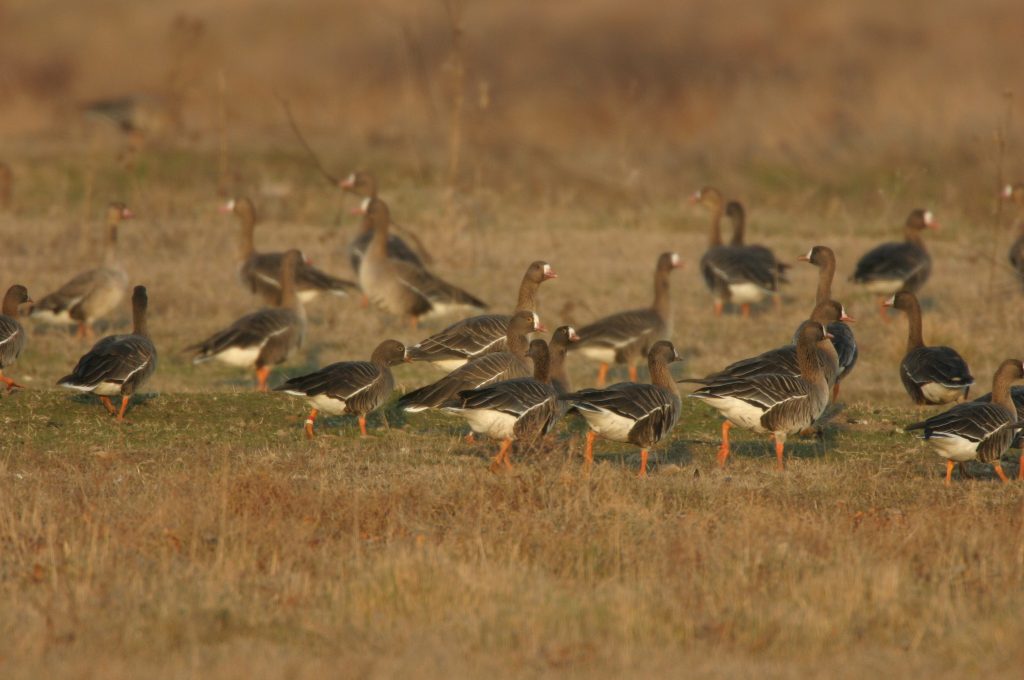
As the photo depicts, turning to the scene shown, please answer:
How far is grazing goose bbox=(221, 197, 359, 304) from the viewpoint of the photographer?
20241 mm

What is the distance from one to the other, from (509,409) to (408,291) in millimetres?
9357

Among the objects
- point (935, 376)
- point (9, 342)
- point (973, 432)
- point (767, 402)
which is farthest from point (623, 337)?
point (9, 342)

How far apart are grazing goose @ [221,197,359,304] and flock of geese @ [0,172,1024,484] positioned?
0.08 ft

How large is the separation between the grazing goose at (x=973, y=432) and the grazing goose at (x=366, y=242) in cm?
1129

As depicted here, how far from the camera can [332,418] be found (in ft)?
47.9

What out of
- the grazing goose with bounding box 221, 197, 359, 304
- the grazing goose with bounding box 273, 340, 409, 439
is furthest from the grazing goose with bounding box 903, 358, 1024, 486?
the grazing goose with bounding box 221, 197, 359, 304

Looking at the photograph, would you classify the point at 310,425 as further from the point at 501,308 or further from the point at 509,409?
the point at 501,308

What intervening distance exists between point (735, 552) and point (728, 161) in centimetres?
2472

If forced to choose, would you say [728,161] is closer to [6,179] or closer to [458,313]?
[458,313]

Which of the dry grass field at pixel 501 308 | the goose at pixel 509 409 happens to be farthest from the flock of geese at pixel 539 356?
the dry grass field at pixel 501 308

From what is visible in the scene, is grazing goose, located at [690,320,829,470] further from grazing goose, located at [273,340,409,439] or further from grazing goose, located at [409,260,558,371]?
grazing goose, located at [409,260,558,371]

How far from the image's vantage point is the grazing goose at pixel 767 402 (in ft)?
40.0

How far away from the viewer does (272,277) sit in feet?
68.3

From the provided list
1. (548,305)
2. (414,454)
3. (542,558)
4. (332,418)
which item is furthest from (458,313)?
(542,558)
